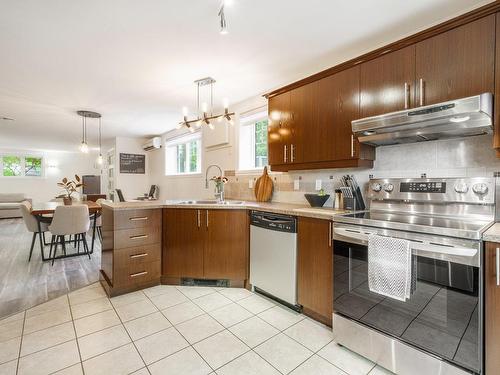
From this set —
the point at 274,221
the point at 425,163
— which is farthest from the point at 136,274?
→ the point at 425,163

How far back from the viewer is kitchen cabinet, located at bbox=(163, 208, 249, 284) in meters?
2.63

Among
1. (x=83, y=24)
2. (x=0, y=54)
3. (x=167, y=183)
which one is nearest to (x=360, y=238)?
(x=83, y=24)

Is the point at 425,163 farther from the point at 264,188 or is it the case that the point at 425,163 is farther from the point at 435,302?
the point at 264,188

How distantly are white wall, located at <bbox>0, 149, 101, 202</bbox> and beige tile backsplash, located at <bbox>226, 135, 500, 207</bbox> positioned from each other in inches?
385

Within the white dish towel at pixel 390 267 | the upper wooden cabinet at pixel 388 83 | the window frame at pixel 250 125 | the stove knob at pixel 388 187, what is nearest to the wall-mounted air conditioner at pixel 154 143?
the window frame at pixel 250 125

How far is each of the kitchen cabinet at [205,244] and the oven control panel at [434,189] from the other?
4.23 feet

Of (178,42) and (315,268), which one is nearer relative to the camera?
(315,268)

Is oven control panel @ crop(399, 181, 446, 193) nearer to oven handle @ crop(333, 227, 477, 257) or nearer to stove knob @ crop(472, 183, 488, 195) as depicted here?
stove knob @ crop(472, 183, 488, 195)

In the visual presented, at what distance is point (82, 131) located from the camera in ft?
19.2

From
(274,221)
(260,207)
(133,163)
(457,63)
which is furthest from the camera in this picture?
(133,163)

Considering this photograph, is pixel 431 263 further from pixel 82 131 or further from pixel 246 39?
Result: pixel 82 131

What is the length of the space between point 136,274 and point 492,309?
2705 mm

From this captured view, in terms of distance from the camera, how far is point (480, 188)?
1.58 metres

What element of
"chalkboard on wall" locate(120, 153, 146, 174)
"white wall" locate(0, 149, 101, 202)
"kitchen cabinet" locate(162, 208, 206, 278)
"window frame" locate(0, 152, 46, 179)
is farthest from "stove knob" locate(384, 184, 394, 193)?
"window frame" locate(0, 152, 46, 179)
